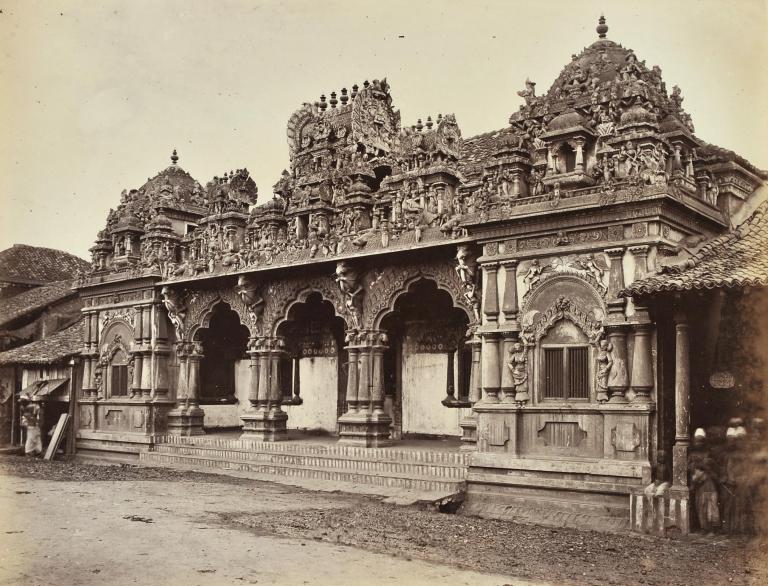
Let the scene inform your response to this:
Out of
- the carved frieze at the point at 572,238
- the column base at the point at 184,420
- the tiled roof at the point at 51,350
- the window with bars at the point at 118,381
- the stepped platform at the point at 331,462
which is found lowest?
the stepped platform at the point at 331,462

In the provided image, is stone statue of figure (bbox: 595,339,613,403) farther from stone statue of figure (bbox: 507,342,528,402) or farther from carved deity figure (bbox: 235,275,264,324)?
carved deity figure (bbox: 235,275,264,324)

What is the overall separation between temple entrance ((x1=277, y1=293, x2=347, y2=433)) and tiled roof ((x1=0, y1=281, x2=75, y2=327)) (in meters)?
10.4

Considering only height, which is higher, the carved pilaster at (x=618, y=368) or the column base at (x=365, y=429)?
the carved pilaster at (x=618, y=368)

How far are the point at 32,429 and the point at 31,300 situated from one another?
28.8ft

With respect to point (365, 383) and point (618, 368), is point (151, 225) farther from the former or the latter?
point (618, 368)

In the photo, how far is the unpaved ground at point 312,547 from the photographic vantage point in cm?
895

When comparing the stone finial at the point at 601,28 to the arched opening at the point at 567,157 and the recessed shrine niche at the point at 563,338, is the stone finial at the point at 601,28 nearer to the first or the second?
the arched opening at the point at 567,157

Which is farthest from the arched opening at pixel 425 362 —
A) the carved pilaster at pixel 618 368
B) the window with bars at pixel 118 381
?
the window with bars at pixel 118 381

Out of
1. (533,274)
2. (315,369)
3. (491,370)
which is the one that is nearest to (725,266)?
(533,274)

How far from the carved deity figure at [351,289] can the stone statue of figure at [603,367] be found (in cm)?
600

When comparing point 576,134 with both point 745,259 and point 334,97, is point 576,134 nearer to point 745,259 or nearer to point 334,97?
point 745,259

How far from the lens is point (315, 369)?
22391 mm

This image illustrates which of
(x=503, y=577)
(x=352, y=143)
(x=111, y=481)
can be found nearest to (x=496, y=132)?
(x=352, y=143)

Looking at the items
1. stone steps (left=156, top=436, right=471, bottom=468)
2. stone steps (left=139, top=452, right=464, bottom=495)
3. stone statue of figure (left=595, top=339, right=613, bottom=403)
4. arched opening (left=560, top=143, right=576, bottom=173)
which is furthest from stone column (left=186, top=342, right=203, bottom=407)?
stone statue of figure (left=595, top=339, right=613, bottom=403)
